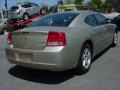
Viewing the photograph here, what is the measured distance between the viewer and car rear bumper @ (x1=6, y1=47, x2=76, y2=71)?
5.47m

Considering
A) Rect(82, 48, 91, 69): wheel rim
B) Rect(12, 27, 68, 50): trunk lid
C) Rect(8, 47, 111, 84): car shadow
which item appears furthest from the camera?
Rect(82, 48, 91, 69): wheel rim

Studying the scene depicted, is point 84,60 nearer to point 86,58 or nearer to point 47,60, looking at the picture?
point 86,58

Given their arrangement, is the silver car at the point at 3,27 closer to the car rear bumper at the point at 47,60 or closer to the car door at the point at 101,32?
the car door at the point at 101,32

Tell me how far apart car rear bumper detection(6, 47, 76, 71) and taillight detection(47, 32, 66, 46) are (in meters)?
0.13

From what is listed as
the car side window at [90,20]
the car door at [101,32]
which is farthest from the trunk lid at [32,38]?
the car door at [101,32]

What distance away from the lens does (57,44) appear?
5523mm

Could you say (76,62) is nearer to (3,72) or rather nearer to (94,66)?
(94,66)

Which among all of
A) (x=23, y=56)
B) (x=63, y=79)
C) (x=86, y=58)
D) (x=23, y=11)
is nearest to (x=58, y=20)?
(x=86, y=58)

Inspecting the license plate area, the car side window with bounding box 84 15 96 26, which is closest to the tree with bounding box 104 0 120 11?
the car side window with bounding box 84 15 96 26

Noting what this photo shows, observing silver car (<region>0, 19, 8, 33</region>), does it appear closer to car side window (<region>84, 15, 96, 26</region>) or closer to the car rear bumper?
car side window (<region>84, 15, 96, 26</region>)

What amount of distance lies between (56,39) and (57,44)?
110 millimetres

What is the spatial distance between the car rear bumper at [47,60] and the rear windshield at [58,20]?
3.50 feet

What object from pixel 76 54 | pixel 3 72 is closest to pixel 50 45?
pixel 76 54

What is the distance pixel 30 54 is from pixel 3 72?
1.57 metres
